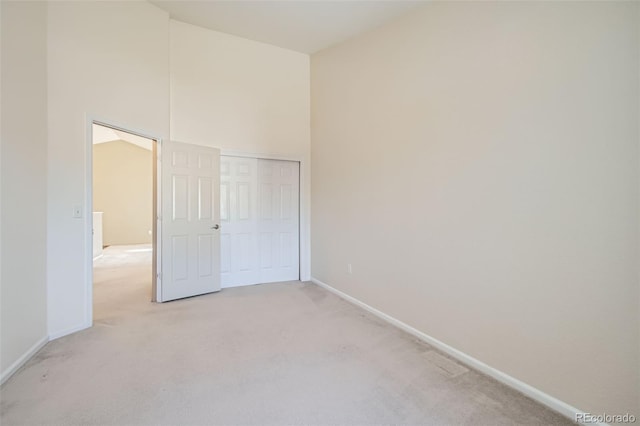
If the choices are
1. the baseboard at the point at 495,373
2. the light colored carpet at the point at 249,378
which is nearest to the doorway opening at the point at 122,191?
the light colored carpet at the point at 249,378

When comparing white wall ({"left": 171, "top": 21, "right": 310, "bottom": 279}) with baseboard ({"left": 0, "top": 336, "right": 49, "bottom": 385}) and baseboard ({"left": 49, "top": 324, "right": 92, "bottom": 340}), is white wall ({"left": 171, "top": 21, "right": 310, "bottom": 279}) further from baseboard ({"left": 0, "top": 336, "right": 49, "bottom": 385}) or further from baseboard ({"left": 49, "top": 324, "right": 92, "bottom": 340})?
baseboard ({"left": 0, "top": 336, "right": 49, "bottom": 385})

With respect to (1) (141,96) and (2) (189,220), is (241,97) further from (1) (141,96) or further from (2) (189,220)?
(2) (189,220)

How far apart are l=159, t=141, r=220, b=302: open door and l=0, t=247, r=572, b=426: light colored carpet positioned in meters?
0.57

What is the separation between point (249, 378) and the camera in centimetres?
203

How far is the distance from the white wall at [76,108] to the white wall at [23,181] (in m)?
0.09

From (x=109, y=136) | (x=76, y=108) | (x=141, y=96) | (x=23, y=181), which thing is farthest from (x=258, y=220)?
(x=109, y=136)

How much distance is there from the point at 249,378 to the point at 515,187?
2.27 meters

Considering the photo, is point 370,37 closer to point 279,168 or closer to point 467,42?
point 467,42

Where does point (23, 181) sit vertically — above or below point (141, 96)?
below

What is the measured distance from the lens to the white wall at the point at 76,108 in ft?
8.38

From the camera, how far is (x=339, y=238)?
3.91 m

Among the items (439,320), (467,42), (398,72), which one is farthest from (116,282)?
(467,42)

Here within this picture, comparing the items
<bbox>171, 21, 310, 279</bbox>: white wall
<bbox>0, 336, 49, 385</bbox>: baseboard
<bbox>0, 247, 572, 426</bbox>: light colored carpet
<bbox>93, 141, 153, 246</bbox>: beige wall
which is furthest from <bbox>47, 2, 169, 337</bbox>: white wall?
<bbox>93, 141, 153, 246</bbox>: beige wall

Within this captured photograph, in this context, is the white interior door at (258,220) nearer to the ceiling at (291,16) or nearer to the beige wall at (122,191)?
the ceiling at (291,16)
